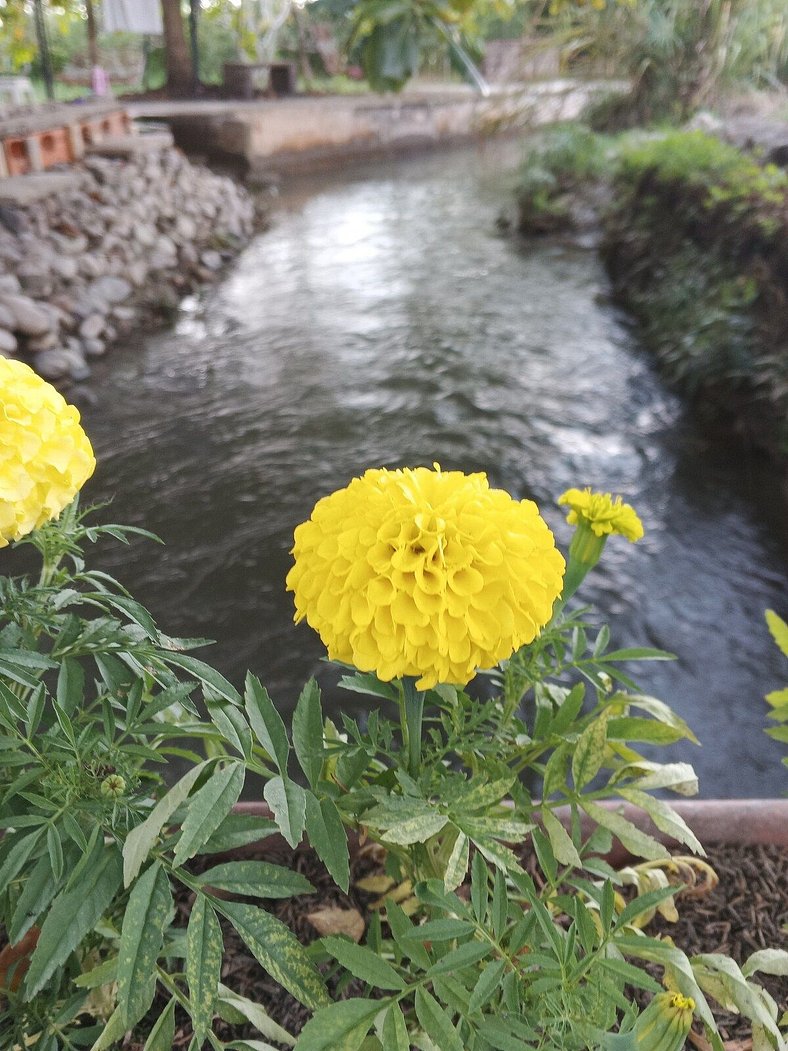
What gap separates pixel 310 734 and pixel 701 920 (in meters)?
0.86

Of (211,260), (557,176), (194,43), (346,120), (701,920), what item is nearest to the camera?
(701,920)

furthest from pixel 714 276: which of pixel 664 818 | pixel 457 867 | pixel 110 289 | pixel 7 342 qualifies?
pixel 457 867

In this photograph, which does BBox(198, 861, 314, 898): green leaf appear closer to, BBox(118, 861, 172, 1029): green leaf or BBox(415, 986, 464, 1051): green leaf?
BBox(118, 861, 172, 1029): green leaf

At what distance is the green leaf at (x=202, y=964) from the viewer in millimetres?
784

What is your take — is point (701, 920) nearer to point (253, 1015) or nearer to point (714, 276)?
point (253, 1015)

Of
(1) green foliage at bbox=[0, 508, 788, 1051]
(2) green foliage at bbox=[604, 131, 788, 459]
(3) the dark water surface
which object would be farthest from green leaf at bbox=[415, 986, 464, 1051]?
(2) green foliage at bbox=[604, 131, 788, 459]

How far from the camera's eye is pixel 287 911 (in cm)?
137

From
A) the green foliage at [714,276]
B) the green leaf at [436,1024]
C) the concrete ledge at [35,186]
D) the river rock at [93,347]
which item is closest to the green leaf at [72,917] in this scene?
the green leaf at [436,1024]

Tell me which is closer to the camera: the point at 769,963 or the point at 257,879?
the point at 257,879

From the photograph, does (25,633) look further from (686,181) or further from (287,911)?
(686,181)

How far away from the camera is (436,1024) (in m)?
0.82

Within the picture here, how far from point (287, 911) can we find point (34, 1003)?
1.50 feet

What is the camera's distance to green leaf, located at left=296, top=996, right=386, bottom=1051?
798 mm

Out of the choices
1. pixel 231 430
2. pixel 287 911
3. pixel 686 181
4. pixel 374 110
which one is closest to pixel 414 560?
pixel 287 911
